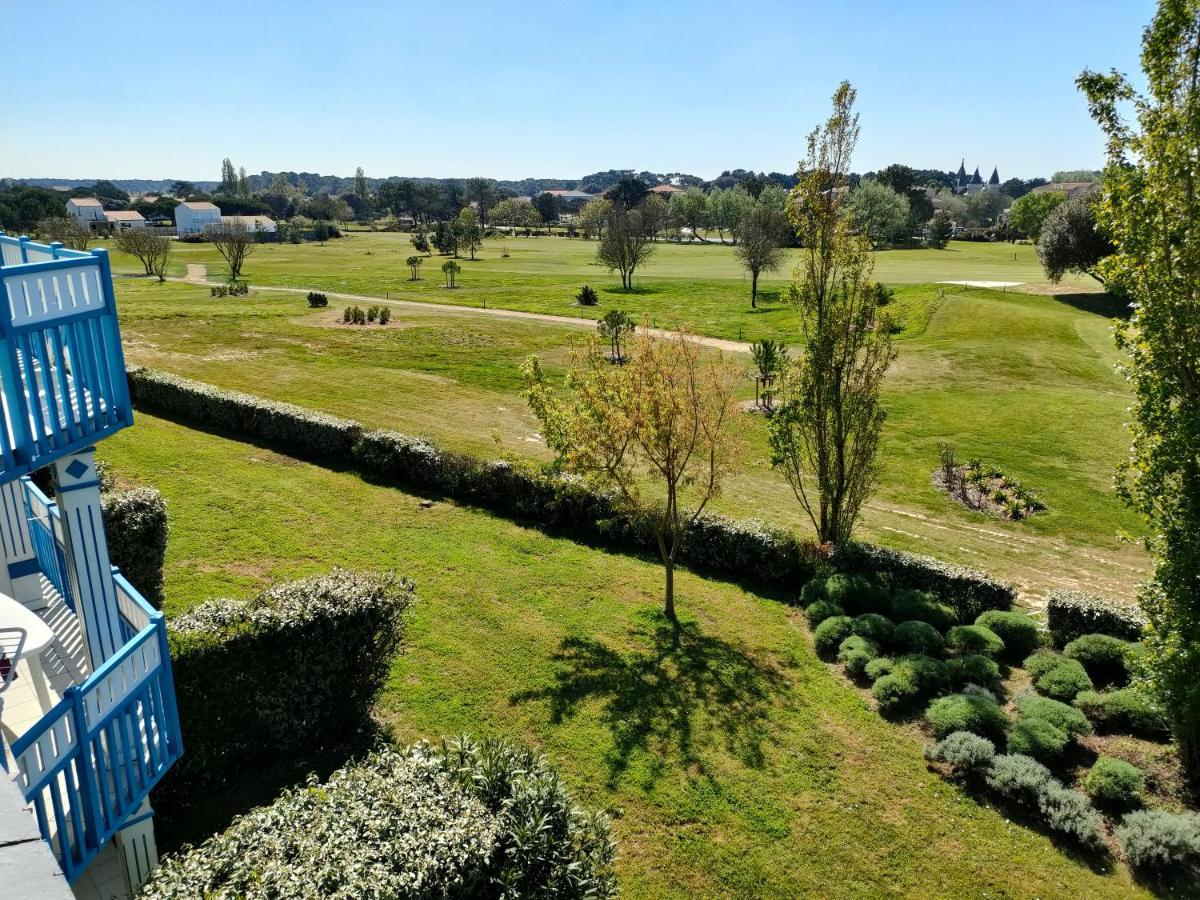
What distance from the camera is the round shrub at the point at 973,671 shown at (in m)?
11.8

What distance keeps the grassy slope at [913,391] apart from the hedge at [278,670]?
679cm

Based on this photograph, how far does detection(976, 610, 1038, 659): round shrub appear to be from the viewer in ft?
43.0

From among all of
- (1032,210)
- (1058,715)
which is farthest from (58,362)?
(1032,210)

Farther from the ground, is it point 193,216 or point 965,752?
point 193,216

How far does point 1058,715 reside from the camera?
10531 millimetres

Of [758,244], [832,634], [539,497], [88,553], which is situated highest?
[758,244]

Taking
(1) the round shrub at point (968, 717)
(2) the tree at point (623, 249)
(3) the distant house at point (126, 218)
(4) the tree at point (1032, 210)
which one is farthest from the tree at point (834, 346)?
(3) the distant house at point (126, 218)

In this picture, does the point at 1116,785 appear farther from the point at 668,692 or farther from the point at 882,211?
the point at 882,211

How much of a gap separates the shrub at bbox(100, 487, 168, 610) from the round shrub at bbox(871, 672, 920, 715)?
11.5m

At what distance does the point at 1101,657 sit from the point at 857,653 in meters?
3.97

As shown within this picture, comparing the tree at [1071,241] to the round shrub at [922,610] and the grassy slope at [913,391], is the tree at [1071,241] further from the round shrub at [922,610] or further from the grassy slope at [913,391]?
the round shrub at [922,610]

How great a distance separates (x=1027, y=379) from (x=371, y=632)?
3156 cm

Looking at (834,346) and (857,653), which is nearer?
(857,653)

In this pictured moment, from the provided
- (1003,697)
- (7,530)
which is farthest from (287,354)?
(1003,697)
